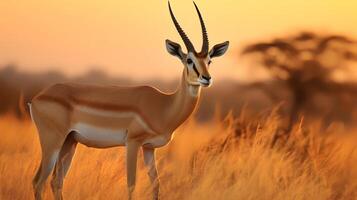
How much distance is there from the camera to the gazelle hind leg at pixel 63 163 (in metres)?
7.56

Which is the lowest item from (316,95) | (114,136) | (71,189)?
(316,95)

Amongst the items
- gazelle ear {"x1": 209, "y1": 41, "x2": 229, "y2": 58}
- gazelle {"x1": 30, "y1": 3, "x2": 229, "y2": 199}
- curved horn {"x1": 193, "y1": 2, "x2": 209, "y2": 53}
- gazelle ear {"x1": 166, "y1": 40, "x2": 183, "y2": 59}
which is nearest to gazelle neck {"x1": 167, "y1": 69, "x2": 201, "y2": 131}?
gazelle {"x1": 30, "y1": 3, "x2": 229, "y2": 199}

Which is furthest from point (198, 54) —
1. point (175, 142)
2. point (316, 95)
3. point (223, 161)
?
point (316, 95)

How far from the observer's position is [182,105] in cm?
734

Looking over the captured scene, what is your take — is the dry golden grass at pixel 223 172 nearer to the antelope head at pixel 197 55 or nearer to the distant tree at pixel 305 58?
the antelope head at pixel 197 55

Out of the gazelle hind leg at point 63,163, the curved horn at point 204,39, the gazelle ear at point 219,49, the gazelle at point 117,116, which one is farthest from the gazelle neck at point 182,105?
the gazelle hind leg at point 63,163

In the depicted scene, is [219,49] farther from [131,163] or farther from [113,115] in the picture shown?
[131,163]

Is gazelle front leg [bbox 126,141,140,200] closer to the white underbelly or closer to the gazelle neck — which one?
the white underbelly

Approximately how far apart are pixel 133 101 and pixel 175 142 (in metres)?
2.83

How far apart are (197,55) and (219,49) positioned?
53 cm

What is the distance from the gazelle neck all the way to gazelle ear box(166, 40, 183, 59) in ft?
0.62

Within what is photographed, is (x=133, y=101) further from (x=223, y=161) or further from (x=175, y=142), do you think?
(x=175, y=142)

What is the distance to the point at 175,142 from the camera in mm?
10172

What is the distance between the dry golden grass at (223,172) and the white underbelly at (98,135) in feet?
1.40
